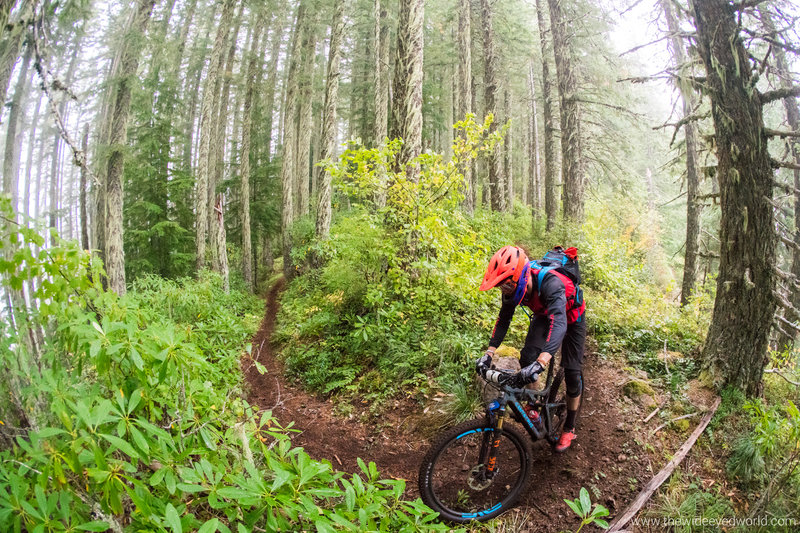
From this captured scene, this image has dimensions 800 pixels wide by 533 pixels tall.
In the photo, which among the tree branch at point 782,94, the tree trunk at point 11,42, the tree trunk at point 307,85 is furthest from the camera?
the tree trunk at point 307,85

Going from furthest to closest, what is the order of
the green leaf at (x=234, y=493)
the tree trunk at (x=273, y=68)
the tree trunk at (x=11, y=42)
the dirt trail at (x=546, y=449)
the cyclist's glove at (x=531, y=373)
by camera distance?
the tree trunk at (x=273, y=68) → the dirt trail at (x=546, y=449) → the cyclist's glove at (x=531, y=373) → the tree trunk at (x=11, y=42) → the green leaf at (x=234, y=493)

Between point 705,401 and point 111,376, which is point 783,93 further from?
point 111,376

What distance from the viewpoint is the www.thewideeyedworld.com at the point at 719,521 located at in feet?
10.5

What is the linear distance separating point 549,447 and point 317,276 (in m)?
9.68

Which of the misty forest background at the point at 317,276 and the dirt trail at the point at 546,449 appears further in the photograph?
the dirt trail at the point at 546,449

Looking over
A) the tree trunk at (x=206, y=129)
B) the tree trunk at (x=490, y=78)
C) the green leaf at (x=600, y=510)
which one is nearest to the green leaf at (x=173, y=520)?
the green leaf at (x=600, y=510)

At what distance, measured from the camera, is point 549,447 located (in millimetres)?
4531

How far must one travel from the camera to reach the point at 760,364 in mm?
4910

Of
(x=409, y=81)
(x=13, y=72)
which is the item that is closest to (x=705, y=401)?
(x=409, y=81)

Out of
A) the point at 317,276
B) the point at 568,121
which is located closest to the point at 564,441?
the point at 317,276

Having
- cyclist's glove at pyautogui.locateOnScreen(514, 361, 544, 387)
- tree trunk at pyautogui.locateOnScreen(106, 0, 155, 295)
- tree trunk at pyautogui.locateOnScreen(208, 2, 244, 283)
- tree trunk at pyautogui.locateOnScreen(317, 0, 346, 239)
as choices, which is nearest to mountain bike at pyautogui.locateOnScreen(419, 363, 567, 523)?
cyclist's glove at pyautogui.locateOnScreen(514, 361, 544, 387)

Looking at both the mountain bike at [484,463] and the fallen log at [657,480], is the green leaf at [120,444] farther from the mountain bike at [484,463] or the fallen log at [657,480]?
the fallen log at [657,480]

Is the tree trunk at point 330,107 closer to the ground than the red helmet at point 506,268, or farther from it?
farther from it

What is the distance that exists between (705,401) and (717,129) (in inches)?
137
